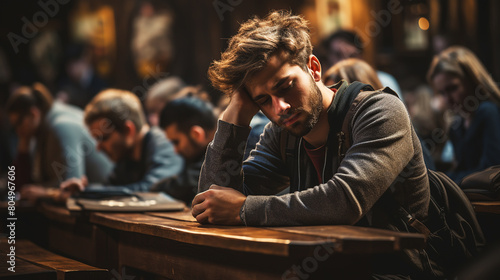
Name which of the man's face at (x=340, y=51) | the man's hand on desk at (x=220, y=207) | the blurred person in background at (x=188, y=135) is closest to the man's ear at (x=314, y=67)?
the man's hand on desk at (x=220, y=207)

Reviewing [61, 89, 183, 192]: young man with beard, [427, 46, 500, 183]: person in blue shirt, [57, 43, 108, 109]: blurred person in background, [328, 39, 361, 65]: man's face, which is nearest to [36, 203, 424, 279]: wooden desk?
[61, 89, 183, 192]: young man with beard

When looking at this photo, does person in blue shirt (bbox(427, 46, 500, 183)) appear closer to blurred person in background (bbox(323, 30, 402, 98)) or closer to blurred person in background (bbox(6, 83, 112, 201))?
blurred person in background (bbox(323, 30, 402, 98))

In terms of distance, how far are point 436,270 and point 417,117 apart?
13.8ft

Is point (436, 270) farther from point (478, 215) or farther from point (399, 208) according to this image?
point (478, 215)

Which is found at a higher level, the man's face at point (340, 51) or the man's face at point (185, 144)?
the man's face at point (340, 51)

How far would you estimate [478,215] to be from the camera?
246 cm

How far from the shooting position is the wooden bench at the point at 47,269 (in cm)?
230

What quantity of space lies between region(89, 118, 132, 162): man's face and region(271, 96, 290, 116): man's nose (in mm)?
2647

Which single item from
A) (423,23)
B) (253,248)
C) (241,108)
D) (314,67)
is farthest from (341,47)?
(253,248)

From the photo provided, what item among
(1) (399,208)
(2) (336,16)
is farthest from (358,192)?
(2) (336,16)

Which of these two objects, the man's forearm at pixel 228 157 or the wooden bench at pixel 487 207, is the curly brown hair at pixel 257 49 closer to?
the man's forearm at pixel 228 157

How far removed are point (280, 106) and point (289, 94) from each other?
6 cm

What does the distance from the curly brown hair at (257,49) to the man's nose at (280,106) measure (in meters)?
0.13

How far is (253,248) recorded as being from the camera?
65.4 inches
